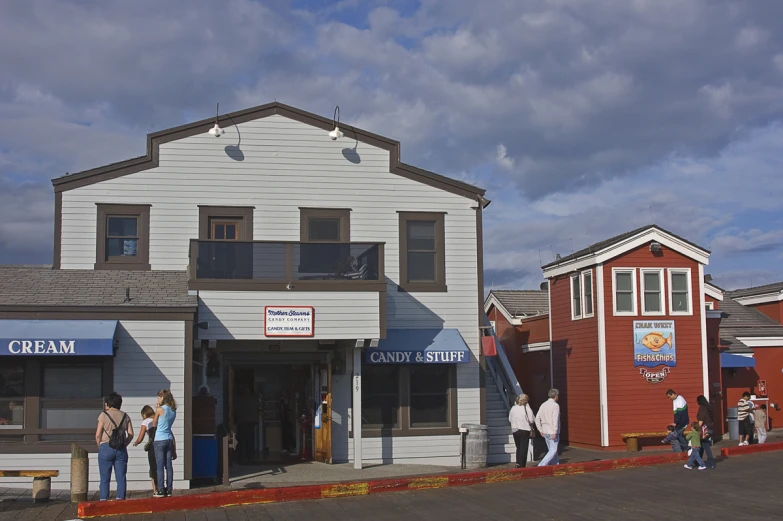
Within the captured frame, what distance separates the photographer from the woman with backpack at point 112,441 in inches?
514

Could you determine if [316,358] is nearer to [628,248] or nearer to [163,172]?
[163,172]

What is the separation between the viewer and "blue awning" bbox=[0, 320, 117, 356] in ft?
48.4

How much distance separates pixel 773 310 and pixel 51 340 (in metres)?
24.7

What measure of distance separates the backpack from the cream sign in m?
4.20

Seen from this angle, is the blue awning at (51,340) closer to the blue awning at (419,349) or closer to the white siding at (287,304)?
the white siding at (287,304)

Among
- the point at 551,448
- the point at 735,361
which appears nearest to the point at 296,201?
the point at 551,448

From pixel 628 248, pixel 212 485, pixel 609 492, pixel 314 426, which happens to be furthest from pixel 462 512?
pixel 628 248

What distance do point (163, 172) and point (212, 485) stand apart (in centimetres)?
699

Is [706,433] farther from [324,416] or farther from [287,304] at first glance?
[287,304]

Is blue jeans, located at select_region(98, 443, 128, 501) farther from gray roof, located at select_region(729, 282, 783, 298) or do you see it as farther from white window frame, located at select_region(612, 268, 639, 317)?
gray roof, located at select_region(729, 282, 783, 298)

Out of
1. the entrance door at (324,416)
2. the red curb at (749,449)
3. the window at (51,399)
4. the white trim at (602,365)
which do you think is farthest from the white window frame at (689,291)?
the window at (51,399)

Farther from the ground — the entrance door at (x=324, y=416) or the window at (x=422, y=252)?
the window at (x=422, y=252)

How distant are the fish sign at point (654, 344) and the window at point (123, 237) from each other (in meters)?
12.3

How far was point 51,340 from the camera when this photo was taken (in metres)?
14.9
